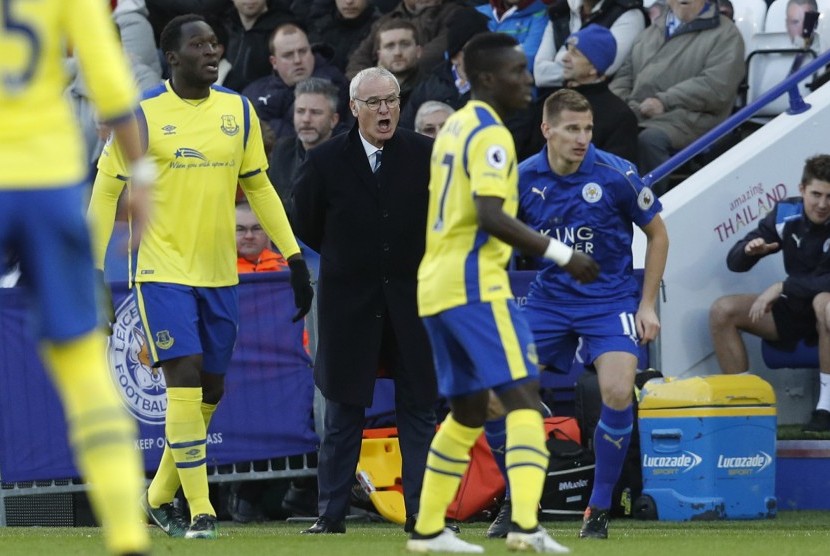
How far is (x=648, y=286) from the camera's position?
890 cm

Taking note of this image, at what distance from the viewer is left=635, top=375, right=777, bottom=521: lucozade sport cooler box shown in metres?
10.3

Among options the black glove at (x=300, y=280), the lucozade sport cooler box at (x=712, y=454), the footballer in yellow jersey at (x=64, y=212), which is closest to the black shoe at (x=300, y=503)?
the lucozade sport cooler box at (x=712, y=454)

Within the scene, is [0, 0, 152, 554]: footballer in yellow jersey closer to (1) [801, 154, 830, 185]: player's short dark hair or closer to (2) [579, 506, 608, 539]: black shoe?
(2) [579, 506, 608, 539]: black shoe

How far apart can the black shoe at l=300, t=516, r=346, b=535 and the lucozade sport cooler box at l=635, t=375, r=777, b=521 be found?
2123 mm

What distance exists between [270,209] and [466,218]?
8.14 ft

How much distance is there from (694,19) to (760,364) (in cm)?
281

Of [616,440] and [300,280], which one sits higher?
[300,280]

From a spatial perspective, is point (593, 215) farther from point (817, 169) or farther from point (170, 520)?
point (170, 520)

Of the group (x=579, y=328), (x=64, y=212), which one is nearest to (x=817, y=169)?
(x=579, y=328)

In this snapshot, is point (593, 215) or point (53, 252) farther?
point (593, 215)

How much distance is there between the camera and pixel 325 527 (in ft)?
30.4

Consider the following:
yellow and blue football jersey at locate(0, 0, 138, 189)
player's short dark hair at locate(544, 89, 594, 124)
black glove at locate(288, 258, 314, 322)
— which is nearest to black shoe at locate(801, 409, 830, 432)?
player's short dark hair at locate(544, 89, 594, 124)

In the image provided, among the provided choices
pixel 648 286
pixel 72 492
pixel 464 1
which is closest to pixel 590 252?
pixel 648 286

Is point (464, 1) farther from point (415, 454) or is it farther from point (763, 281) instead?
point (415, 454)
